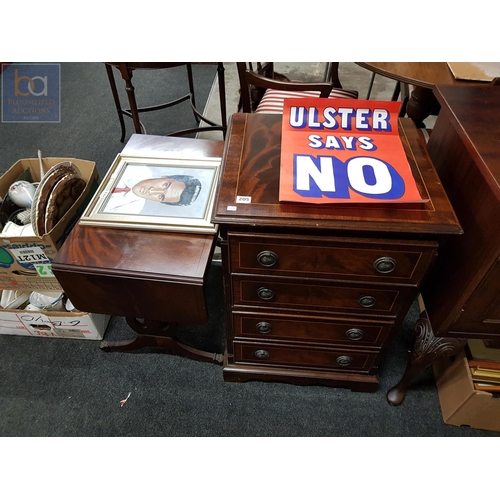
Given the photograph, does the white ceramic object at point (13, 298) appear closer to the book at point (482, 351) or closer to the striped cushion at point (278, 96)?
the striped cushion at point (278, 96)

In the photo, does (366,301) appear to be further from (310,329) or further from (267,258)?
(267,258)

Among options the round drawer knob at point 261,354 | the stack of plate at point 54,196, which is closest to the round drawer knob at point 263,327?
the round drawer knob at point 261,354

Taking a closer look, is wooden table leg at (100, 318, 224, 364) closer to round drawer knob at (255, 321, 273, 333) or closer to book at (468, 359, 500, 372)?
round drawer knob at (255, 321, 273, 333)

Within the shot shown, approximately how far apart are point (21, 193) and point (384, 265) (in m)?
1.35

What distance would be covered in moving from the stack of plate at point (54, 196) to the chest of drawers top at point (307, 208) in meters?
0.69

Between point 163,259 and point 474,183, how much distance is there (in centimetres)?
83

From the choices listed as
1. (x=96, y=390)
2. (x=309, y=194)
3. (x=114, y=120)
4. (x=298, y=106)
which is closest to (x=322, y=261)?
(x=309, y=194)

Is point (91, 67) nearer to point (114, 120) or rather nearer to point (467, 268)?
point (114, 120)

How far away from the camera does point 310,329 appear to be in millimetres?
1154

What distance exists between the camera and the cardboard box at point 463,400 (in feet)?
3.85

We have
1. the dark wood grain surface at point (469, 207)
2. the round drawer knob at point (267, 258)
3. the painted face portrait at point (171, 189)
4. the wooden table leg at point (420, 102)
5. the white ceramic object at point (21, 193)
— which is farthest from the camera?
the wooden table leg at point (420, 102)

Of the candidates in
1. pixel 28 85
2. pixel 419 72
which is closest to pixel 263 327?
pixel 419 72

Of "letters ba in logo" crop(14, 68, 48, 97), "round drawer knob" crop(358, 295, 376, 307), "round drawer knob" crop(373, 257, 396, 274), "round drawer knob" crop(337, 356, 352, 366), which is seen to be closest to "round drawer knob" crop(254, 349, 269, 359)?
"round drawer knob" crop(337, 356, 352, 366)

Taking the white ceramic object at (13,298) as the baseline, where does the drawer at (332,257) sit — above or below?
above
